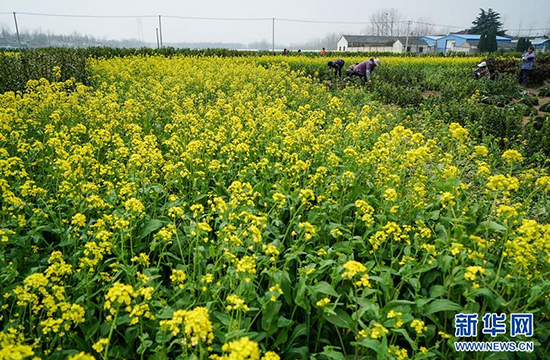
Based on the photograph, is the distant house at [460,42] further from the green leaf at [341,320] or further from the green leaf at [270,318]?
the green leaf at [270,318]

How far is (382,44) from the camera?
82250 mm

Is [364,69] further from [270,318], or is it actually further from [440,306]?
[270,318]

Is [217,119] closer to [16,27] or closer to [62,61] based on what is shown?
[62,61]

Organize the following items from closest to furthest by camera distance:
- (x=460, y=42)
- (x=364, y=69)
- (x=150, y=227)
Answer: (x=150, y=227) → (x=364, y=69) → (x=460, y=42)

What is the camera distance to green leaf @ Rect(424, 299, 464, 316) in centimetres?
254

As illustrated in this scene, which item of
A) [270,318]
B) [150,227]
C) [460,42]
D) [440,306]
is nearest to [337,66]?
[150,227]

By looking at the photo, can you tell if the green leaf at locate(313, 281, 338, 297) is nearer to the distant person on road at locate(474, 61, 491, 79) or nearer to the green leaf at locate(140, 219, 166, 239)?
the green leaf at locate(140, 219, 166, 239)

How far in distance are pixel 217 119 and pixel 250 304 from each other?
15.8 feet

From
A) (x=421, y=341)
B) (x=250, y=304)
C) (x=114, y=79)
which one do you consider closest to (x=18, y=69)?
(x=114, y=79)

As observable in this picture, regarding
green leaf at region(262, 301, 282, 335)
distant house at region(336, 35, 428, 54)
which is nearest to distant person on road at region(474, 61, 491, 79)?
green leaf at region(262, 301, 282, 335)

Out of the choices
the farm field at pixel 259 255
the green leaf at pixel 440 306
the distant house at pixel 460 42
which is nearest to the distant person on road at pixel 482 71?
the farm field at pixel 259 255

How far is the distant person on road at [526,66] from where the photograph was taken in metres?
17.2

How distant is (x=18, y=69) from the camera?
10938 millimetres

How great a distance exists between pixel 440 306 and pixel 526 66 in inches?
778
